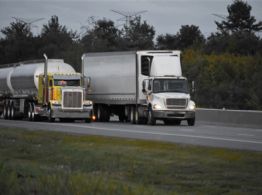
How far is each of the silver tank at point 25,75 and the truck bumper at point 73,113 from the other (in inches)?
123

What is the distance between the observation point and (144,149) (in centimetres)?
2269

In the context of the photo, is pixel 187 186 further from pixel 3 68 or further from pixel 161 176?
Result: pixel 3 68

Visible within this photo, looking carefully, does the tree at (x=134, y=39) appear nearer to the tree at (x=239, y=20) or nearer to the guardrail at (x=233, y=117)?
the tree at (x=239, y=20)

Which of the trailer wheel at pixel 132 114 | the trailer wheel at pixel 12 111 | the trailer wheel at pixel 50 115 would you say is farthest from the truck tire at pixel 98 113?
the trailer wheel at pixel 12 111

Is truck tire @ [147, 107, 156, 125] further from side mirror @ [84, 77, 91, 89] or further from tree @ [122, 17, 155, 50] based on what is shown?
tree @ [122, 17, 155, 50]

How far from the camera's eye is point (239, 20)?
13362 cm

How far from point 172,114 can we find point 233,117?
11.5 ft

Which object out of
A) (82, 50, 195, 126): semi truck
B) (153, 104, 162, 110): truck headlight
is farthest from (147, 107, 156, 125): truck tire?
(153, 104, 162, 110): truck headlight

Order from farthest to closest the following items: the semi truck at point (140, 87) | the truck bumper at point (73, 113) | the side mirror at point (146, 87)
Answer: the truck bumper at point (73, 113), the side mirror at point (146, 87), the semi truck at point (140, 87)

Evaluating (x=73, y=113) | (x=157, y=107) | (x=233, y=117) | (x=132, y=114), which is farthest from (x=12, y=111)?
(x=233, y=117)

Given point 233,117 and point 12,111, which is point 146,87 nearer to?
point 233,117

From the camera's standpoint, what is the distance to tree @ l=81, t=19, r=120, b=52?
10888cm

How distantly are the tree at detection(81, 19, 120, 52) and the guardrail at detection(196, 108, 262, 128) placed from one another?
56.7m

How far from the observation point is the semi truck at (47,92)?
47188mm
